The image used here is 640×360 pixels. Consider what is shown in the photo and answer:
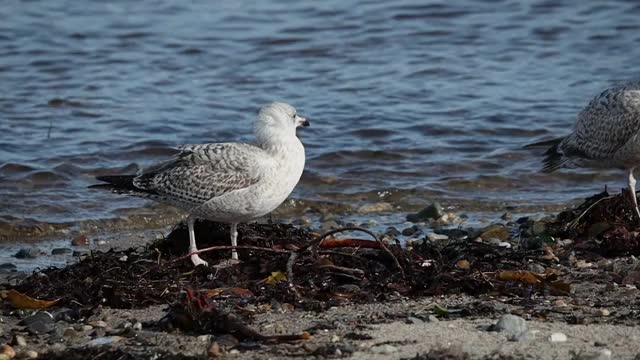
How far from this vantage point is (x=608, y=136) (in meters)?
10.1

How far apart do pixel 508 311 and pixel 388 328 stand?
0.77 m

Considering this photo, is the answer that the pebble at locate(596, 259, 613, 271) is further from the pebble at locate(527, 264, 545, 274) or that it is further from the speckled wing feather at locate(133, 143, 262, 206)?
the speckled wing feather at locate(133, 143, 262, 206)

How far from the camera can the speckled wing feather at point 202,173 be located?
27.5 feet

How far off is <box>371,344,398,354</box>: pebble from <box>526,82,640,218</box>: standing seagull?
12.9 ft

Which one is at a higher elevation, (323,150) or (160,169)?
(160,169)

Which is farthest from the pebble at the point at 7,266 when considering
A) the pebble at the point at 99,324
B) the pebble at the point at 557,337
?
the pebble at the point at 557,337

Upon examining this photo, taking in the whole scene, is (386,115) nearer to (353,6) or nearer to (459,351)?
(353,6)

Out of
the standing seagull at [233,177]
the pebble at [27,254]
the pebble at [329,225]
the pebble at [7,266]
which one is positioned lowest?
the pebble at [329,225]

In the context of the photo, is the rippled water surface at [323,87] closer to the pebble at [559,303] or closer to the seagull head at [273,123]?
the seagull head at [273,123]

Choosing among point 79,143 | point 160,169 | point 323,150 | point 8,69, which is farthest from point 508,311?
point 8,69

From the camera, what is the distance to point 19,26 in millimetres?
18484

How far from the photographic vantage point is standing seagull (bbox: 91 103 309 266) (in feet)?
27.3

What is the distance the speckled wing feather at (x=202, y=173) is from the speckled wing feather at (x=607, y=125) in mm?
3188

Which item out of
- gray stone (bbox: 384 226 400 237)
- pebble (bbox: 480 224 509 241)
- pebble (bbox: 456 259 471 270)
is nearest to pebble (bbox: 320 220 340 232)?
gray stone (bbox: 384 226 400 237)
